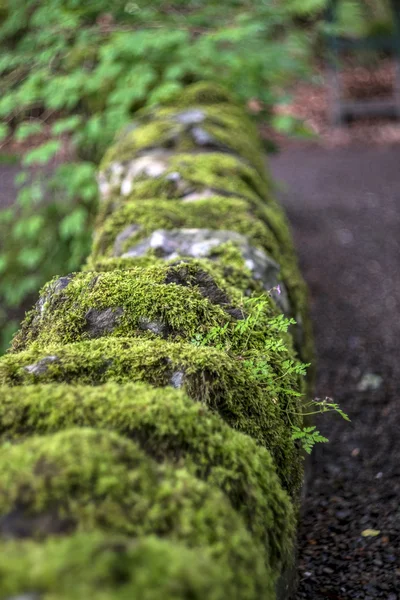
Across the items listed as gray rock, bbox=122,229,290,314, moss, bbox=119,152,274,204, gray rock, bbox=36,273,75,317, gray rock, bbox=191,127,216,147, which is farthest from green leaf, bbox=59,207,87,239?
gray rock, bbox=36,273,75,317

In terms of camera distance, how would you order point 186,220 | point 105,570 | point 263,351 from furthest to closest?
1. point 186,220
2. point 263,351
3. point 105,570

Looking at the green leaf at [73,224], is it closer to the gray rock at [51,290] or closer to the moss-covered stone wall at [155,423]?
the moss-covered stone wall at [155,423]

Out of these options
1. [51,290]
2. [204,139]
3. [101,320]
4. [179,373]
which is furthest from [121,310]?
[204,139]

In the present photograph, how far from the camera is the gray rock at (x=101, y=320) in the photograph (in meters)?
1.90

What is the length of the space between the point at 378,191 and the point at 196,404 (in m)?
7.63

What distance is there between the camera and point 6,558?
0.92m

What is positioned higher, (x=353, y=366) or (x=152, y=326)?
(x=152, y=326)

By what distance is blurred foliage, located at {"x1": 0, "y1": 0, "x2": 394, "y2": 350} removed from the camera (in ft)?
14.1

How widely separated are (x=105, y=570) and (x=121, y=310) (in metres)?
1.09

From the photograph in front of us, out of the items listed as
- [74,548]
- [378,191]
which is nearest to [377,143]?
[378,191]

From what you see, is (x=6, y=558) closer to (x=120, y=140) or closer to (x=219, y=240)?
(x=219, y=240)

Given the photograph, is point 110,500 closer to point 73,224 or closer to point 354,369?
point 354,369

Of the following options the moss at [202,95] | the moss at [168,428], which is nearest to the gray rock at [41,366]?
the moss at [168,428]

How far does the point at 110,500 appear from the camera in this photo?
1.09 metres
